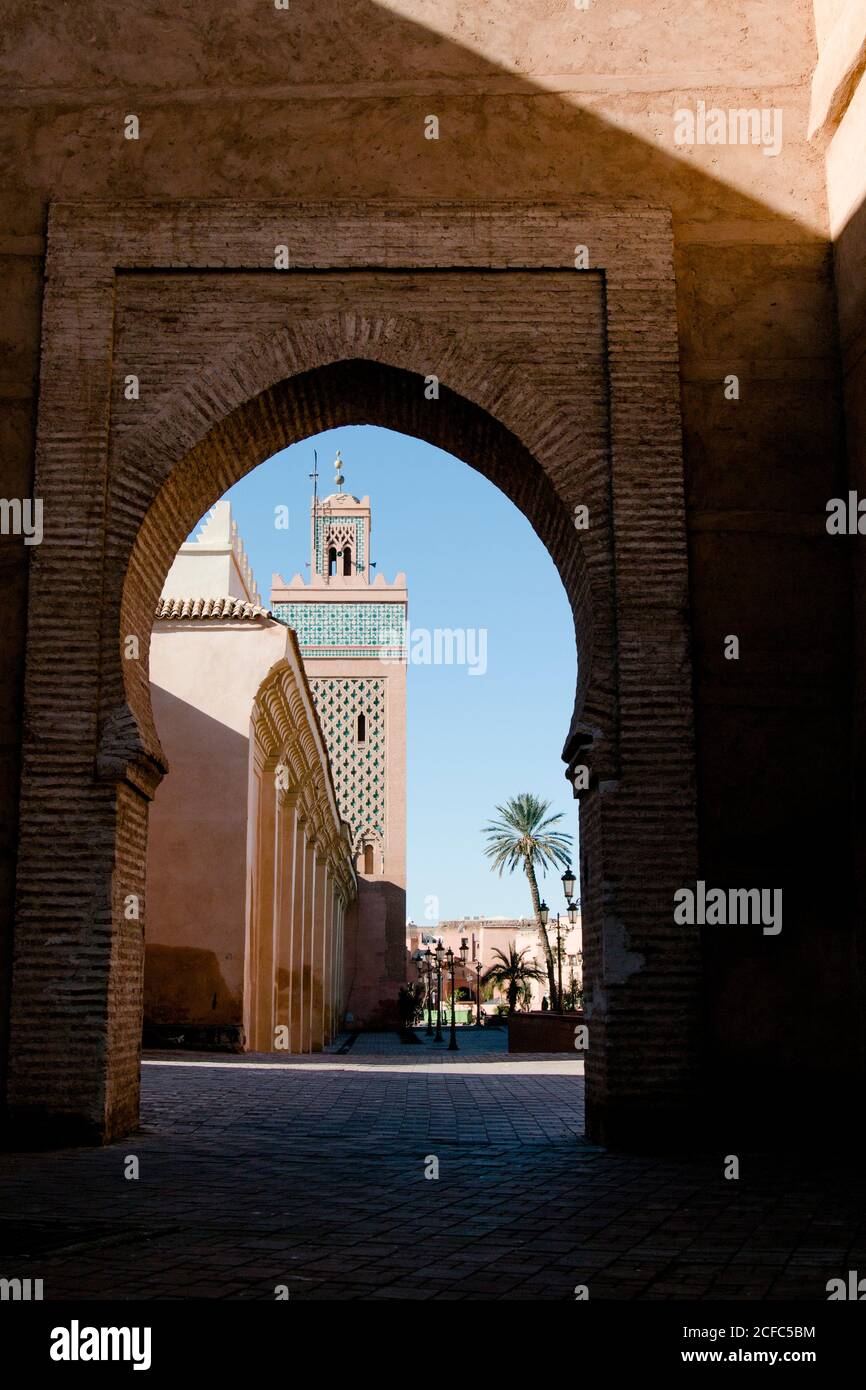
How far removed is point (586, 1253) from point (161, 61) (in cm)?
641

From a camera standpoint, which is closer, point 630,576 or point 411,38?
point 630,576

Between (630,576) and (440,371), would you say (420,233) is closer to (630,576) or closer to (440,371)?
(440,371)

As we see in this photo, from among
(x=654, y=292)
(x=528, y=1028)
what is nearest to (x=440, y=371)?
(x=654, y=292)

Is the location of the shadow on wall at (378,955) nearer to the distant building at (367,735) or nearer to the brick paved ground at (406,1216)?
the distant building at (367,735)

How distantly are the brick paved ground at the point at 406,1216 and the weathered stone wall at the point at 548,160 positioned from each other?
1.90 m

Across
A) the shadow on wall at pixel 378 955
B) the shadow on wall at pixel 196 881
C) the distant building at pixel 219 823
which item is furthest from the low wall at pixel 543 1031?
the shadow on wall at pixel 378 955

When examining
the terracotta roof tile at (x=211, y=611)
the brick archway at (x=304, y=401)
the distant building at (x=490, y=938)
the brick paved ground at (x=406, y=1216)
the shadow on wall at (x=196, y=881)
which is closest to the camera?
the brick paved ground at (x=406, y=1216)

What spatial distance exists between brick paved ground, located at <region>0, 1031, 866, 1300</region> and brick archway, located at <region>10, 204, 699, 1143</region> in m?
0.76

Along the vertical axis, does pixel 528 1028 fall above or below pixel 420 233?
below

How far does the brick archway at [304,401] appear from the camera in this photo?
669 centimetres

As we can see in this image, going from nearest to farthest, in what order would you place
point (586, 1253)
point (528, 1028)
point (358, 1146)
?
point (586, 1253)
point (358, 1146)
point (528, 1028)

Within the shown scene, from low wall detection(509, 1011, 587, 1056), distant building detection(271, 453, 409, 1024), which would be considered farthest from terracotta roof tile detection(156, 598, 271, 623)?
distant building detection(271, 453, 409, 1024)

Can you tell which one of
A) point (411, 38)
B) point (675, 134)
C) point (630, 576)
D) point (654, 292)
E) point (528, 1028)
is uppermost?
point (411, 38)
